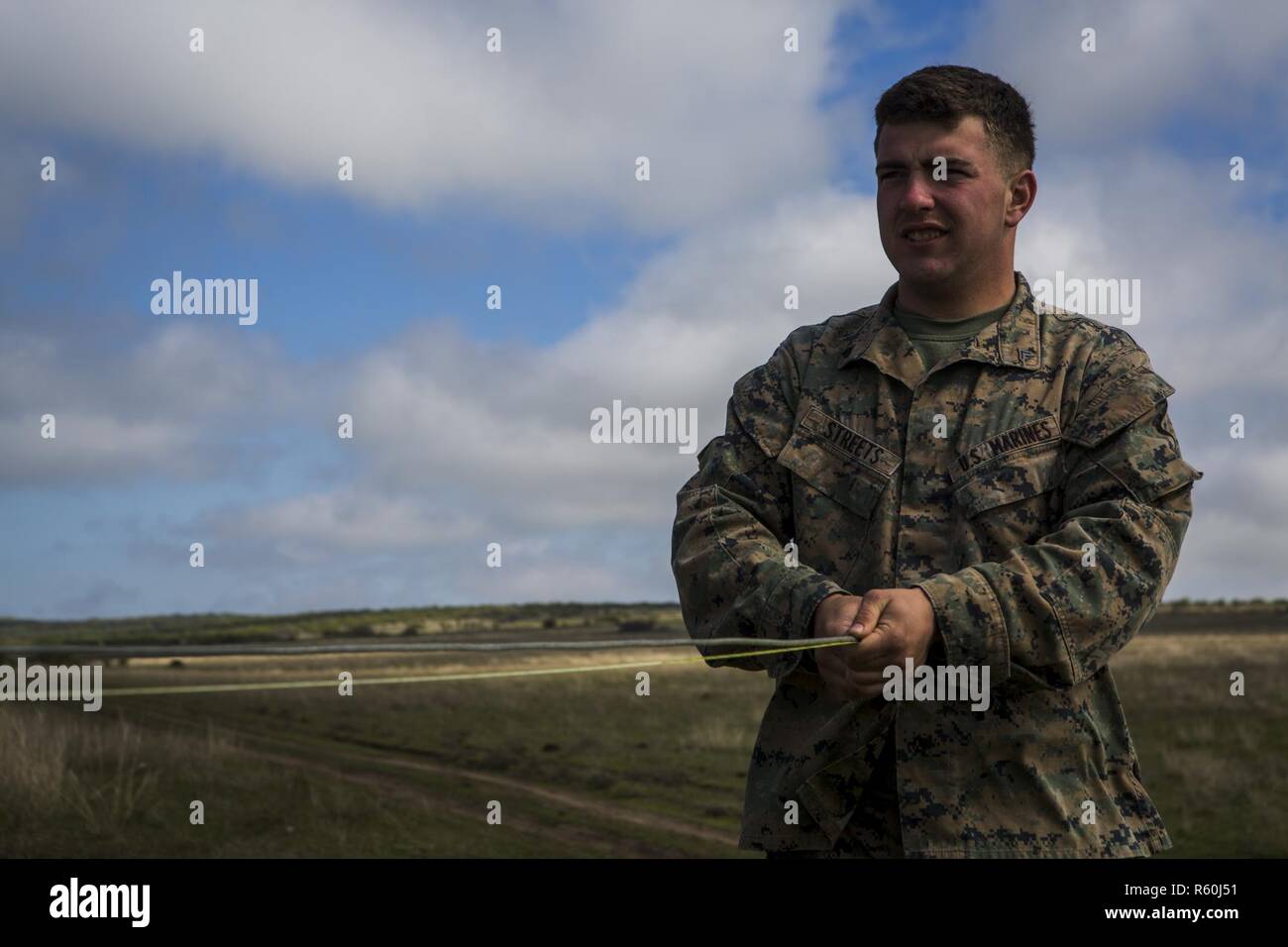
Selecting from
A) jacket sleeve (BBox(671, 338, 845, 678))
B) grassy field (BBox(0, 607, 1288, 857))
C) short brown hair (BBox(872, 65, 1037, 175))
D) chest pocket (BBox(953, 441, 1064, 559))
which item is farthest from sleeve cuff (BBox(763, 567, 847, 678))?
grassy field (BBox(0, 607, 1288, 857))

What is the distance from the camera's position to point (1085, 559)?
2.67 meters

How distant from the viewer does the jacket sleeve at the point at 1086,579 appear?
8.71 feet

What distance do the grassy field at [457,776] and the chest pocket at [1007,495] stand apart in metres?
3.27

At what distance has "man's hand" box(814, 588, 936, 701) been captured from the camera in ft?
8.44

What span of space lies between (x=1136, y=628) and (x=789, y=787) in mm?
889

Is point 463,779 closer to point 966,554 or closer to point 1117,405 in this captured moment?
point 966,554

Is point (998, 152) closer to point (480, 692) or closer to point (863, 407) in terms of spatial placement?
point (863, 407)

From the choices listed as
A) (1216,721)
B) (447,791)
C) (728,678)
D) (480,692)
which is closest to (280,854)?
(447,791)

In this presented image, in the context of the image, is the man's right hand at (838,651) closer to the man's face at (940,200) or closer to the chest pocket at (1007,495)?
the chest pocket at (1007,495)

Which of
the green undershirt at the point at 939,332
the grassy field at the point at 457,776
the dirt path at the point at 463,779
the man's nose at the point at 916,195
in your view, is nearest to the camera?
the man's nose at the point at 916,195

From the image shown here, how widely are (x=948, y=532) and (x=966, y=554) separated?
78 millimetres

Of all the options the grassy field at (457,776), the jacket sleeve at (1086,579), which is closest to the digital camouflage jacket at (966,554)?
the jacket sleeve at (1086,579)

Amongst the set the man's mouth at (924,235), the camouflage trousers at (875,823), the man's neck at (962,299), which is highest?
the man's mouth at (924,235)

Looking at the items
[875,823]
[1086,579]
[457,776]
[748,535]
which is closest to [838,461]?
[748,535]
